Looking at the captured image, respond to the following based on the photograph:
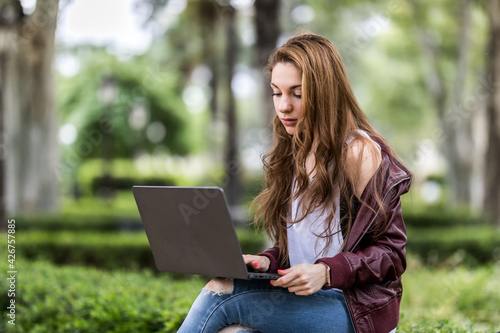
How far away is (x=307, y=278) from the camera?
6.59 ft

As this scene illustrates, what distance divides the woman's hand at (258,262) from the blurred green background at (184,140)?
442 mm

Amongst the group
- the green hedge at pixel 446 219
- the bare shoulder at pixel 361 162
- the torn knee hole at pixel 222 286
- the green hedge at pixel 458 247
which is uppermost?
the bare shoulder at pixel 361 162

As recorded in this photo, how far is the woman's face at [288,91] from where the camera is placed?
7.75ft

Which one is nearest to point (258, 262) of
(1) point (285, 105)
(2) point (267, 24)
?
(1) point (285, 105)

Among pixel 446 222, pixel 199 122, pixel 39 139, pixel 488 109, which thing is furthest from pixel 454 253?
pixel 199 122

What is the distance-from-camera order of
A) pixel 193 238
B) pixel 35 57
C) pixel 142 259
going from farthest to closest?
pixel 35 57 < pixel 142 259 < pixel 193 238

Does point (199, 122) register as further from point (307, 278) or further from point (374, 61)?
point (307, 278)

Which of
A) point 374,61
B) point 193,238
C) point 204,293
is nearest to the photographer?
point 193,238

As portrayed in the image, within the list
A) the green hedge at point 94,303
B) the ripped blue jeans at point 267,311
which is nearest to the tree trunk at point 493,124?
the green hedge at point 94,303

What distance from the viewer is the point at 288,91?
7.84 ft

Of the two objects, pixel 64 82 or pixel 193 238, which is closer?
pixel 193 238

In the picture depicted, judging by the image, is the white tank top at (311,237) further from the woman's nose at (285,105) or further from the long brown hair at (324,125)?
the woman's nose at (285,105)

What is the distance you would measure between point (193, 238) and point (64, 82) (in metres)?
30.5

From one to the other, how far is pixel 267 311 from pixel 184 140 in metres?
28.8
